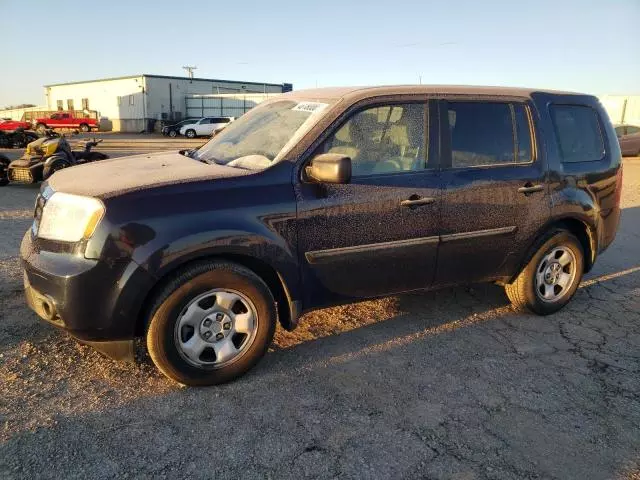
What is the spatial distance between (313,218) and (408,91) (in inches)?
48.7

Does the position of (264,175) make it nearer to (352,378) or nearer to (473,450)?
(352,378)

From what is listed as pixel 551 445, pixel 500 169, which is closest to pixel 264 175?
pixel 500 169

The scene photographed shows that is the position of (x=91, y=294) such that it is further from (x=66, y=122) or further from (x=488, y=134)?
(x=66, y=122)

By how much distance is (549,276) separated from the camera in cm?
439

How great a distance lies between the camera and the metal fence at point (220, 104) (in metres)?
43.4

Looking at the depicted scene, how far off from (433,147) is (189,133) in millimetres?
33429

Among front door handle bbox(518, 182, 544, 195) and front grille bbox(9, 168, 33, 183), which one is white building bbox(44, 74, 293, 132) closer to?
front grille bbox(9, 168, 33, 183)

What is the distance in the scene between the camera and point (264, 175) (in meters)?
3.12

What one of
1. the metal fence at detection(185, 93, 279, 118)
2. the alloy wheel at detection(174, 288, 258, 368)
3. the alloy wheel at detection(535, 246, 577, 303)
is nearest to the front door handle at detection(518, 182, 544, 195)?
the alloy wheel at detection(535, 246, 577, 303)

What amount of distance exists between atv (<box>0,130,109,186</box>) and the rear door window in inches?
347

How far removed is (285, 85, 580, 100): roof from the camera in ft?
11.7

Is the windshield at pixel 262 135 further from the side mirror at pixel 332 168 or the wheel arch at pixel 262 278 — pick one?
the wheel arch at pixel 262 278

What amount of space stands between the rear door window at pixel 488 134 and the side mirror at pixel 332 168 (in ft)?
3.43

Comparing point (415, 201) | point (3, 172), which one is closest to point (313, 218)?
point (415, 201)
